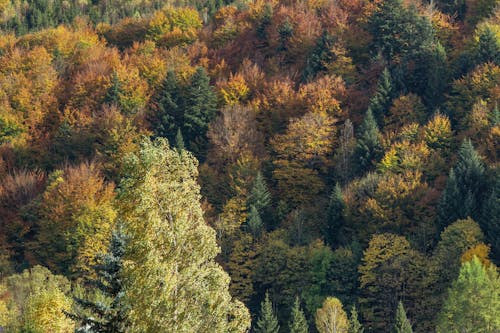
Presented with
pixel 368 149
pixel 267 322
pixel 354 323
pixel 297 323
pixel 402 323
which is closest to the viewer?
pixel 402 323

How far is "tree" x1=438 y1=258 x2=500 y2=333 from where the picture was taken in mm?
55438

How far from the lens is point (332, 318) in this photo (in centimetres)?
6000

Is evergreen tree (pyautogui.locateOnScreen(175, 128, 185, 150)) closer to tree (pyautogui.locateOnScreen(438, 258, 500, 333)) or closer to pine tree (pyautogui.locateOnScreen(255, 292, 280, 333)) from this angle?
pine tree (pyautogui.locateOnScreen(255, 292, 280, 333))

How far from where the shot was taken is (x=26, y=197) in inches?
3570

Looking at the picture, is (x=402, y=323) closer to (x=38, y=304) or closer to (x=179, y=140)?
(x=38, y=304)

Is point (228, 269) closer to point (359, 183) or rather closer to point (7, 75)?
point (359, 183)

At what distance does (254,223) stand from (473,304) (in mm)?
26544

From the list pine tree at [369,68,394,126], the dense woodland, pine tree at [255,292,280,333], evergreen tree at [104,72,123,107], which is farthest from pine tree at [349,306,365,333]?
evergreen tree at [104,72,123,107]

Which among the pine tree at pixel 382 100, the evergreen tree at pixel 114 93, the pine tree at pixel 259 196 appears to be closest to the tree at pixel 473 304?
the pine tree at pixel 259 196

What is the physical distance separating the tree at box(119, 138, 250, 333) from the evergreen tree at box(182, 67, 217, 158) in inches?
2831

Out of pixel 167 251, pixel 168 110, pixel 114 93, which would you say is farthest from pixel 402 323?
pixel 114 93

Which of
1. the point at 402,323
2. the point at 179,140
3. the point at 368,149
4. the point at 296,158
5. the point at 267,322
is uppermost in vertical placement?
the point at 368,149

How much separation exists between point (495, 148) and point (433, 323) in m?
21.0

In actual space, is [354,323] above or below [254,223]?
above
